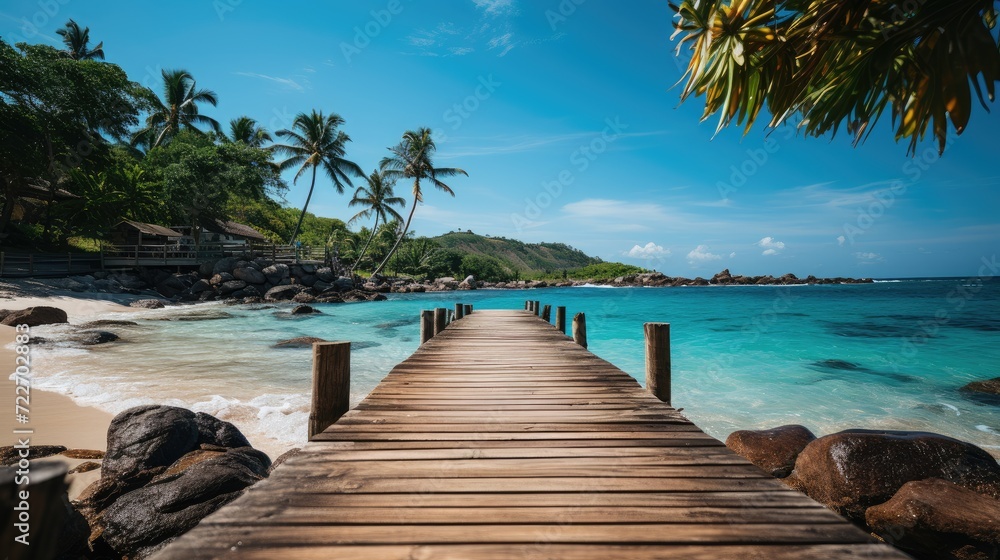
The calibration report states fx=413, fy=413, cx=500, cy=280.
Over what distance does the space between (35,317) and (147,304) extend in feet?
27.2

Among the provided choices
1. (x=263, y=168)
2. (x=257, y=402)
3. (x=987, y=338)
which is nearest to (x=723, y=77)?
(x=257, y=402)

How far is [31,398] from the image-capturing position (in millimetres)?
6660

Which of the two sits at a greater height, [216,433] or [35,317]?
[35,317]

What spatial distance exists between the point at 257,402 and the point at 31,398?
3.23m

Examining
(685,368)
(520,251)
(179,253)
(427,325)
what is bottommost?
(685,368)

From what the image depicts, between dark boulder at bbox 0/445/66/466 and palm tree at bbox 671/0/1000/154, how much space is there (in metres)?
7.82

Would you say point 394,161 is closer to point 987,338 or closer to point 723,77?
point 723,77

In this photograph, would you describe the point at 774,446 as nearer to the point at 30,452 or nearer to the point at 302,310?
the point at 30,452

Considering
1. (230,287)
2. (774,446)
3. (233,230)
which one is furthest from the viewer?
(233,230)

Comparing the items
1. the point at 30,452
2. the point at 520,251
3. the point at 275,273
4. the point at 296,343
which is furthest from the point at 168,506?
the point at 520,251

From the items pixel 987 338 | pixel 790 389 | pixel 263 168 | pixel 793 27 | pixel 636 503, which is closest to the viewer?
pixel 636 503

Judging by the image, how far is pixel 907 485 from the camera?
13.0 feet

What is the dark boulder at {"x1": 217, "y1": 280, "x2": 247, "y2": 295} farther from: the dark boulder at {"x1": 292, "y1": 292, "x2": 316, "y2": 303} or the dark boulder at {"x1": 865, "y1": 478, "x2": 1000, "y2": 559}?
the dark boulder at {"x1": 865, "y1": 478, "x2": 1000, "y2": 559}

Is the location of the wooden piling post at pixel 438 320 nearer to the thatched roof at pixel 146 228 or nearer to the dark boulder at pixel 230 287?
the dark boulder at pixel 230 287
